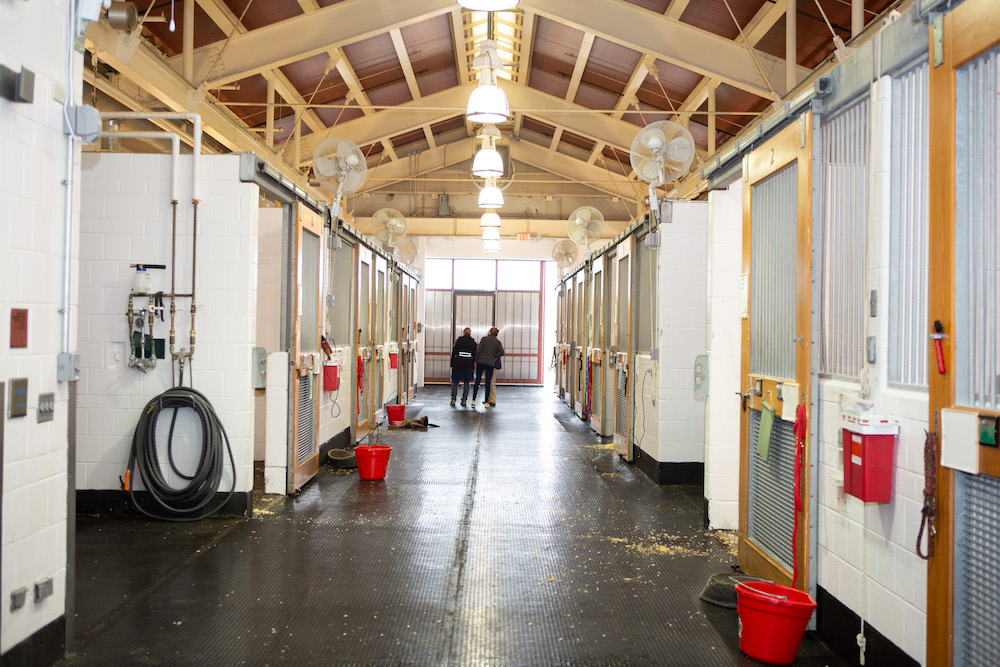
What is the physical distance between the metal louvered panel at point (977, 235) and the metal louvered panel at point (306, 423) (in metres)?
4.94

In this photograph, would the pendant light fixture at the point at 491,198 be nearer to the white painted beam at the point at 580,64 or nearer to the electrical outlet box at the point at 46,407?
the white painted beam at the point at 580,64

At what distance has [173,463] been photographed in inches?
205

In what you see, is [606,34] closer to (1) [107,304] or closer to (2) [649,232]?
(2) [649,232]

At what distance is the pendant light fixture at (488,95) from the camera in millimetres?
6453

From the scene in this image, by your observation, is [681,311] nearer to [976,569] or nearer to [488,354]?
[976,569]

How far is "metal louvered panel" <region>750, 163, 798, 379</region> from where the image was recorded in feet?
12.4

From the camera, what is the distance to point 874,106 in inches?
116

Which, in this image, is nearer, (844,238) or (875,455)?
(875,455)

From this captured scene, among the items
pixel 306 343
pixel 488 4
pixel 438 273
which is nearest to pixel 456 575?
pixel 306 343

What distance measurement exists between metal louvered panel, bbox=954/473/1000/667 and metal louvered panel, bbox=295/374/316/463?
15.9 ft

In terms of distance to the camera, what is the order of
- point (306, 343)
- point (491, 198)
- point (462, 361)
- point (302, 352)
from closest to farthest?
point (302, 352) → point (306, 343) → point (491, 198) → point (462, 361)

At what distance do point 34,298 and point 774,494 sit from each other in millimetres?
3428

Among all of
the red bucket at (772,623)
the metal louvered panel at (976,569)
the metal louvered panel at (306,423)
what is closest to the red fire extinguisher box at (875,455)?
the metal louvered panel at (976,569)

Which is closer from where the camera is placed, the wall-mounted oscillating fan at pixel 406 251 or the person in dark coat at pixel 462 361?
the person in dark coat at pixel 462 361
